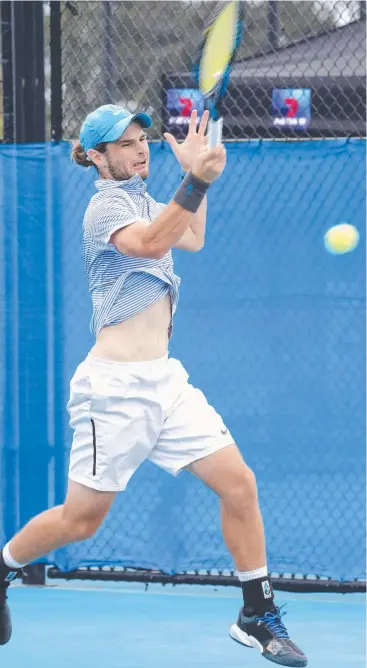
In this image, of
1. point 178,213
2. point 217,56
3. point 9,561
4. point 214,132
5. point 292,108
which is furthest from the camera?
point 292,108

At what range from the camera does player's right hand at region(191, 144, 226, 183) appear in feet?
10.0

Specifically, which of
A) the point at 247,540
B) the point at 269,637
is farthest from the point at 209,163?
the point at 269,637

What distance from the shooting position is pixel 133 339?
344cm

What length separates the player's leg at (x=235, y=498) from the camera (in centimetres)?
338

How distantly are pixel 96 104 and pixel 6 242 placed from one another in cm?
82

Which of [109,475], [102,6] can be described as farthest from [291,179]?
[109,475]

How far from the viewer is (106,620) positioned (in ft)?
14.0

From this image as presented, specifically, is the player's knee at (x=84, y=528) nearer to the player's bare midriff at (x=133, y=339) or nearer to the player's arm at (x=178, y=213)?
the player's bare midriff at (x=133, y=339)

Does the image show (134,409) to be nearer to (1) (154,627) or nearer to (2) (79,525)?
(2) (79,525)

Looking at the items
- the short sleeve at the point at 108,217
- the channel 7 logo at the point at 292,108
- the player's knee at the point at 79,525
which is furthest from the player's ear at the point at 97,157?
the channel 7 logo at the point at 292,108

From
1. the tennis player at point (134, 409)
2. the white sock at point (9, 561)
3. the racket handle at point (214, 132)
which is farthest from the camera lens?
the white sock at point (9, 561)

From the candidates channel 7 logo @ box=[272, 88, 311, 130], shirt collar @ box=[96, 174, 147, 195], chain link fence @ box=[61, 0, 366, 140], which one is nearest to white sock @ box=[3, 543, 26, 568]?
shirt collar @ box=[96, 174, 147, 195]

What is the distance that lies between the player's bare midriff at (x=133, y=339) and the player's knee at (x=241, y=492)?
426 mm

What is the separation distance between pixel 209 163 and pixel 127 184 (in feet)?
1.31
